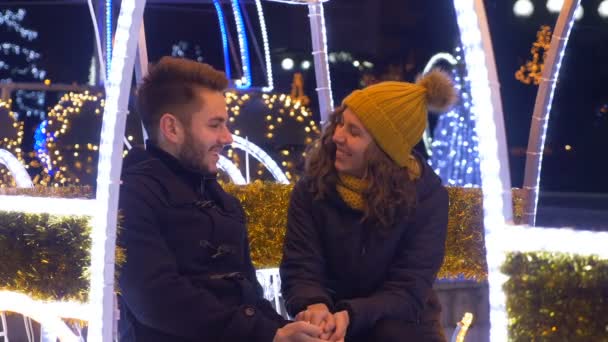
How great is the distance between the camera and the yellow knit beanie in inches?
118

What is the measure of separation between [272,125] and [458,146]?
3399 millimetres

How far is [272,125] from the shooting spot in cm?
1010

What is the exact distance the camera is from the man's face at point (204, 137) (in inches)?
107

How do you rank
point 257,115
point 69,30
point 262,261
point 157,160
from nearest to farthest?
point 157,160
point 262,261
point 257,115
point 69,30

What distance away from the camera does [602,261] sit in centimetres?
238

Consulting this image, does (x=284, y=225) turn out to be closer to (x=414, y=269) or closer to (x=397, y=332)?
(x=414, y=269)

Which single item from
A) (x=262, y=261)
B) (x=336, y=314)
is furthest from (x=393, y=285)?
(x=262, y=261)

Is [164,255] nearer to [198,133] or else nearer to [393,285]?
[198,133]

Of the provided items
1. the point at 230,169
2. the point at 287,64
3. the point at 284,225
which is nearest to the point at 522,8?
the point at 287,64

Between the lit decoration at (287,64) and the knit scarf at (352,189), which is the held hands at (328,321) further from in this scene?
the lit decoration at (287,64)

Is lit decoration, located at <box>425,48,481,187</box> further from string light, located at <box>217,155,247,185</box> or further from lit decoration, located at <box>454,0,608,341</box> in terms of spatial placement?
lit decoration, located at <box>454,0,608,341</box>

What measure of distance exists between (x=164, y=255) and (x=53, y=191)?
5.77 feet

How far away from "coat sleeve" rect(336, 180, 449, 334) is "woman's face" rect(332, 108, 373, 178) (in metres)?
0.23

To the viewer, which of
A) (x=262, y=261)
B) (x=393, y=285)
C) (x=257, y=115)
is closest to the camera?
(x=393, y=285)
